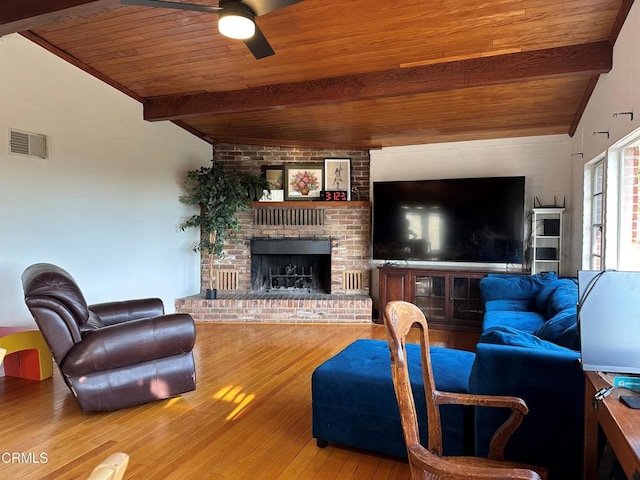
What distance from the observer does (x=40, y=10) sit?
274cm

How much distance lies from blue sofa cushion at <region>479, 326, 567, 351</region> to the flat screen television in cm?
327

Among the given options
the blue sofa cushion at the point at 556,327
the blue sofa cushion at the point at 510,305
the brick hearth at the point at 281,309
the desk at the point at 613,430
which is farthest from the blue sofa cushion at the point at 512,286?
the desk at the point at 613,430

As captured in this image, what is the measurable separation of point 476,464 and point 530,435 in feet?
1.43

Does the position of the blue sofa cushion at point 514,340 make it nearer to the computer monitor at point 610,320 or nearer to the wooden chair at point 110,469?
the computer monitor at point 610,320

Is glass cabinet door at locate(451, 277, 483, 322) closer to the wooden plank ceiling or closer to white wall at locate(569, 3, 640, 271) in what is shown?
white wall at locate(569, 3, 640, 271)

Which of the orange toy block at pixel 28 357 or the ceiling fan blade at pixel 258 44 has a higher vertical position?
the ceiling fan blade at pixel 258 44

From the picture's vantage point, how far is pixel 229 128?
5.61m

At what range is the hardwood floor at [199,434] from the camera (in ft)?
6.89

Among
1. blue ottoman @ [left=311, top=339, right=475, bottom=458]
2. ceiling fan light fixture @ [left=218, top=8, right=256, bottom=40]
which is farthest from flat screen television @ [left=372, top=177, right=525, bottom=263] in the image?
ceiling fan light fixture @ [left=218, top=8, right=256, bottom=40]

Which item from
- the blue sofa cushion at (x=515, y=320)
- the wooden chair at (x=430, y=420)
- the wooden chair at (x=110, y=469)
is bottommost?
the blue sofa cushion at (x=515, y=320)

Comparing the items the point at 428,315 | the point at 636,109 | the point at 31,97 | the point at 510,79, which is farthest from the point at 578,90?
the point at 31,97

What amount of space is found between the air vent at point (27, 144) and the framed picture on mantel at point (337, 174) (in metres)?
3.44

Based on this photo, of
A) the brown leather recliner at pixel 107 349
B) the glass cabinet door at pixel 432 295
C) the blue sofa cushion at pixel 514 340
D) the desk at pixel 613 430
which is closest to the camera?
the desk at pixel 613 430

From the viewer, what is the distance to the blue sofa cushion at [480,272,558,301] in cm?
432
